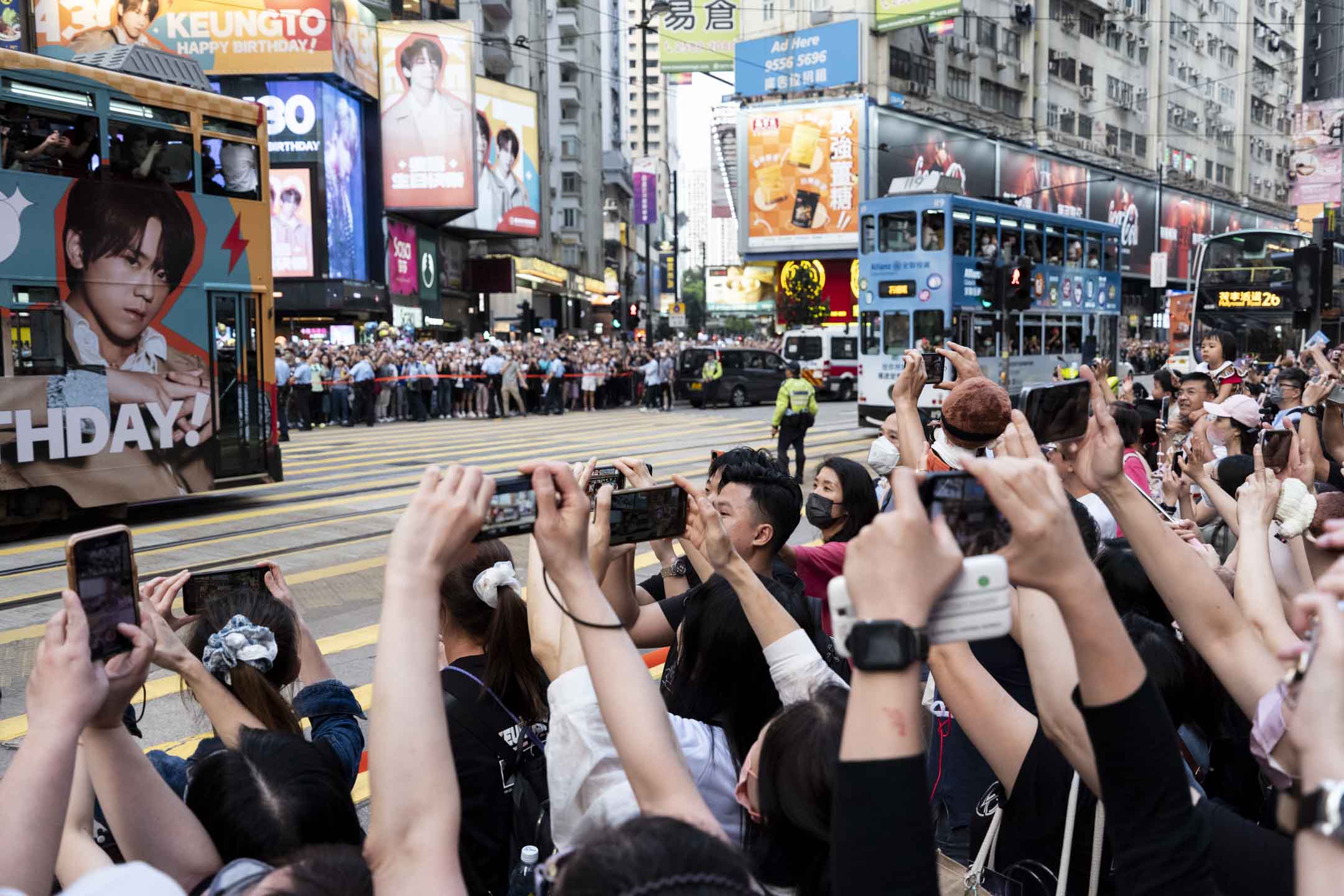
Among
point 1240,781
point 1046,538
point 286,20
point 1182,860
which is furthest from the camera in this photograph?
point 286,20

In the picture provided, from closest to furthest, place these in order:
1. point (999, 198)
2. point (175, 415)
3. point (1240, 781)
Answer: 1. point (1240, 781)
2. point (175, 415)
3. point (999, 198)

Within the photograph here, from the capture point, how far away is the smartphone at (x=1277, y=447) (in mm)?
5047

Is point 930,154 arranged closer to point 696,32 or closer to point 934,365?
point 696,32

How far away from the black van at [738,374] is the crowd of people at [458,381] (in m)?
0.52

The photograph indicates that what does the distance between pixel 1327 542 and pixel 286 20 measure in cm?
3639

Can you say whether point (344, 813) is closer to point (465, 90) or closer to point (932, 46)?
point (465, 90)

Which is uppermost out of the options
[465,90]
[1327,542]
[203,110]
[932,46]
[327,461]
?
[932,46]

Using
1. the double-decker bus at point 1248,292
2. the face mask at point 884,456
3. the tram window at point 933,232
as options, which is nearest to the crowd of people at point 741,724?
the face mask at point 884,456

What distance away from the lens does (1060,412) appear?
2.69 m

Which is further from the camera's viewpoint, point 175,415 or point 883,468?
point 175,415

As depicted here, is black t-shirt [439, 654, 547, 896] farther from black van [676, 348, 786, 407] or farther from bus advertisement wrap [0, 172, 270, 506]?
black van [676, 348, 786, 407]

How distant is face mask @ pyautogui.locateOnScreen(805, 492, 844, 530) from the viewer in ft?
15.6

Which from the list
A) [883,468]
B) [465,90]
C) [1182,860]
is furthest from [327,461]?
[465,90]

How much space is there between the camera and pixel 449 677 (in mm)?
2926
